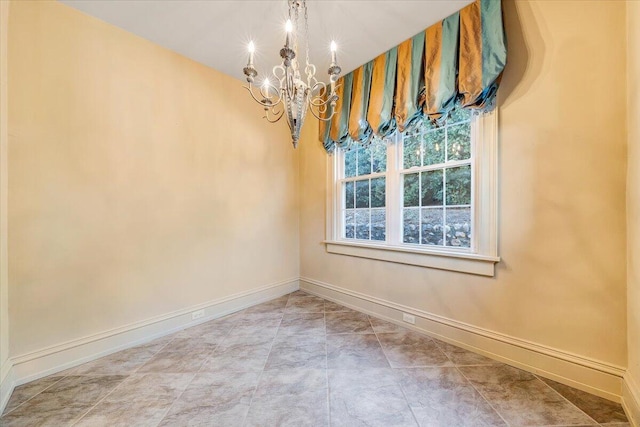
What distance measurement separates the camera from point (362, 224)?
3053 millimetres

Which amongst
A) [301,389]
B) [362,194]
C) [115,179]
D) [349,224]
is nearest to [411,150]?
[362,194]

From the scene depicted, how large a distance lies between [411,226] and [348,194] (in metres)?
0.96

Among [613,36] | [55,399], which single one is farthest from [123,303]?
[613,36]

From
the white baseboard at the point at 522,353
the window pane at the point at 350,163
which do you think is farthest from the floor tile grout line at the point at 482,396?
the window pane at the point at 350,163

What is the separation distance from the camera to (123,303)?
2160mm

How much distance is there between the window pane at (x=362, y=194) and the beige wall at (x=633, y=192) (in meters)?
2.00

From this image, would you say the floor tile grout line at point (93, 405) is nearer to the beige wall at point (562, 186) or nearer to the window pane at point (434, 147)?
the beige wall at point (562, 186)

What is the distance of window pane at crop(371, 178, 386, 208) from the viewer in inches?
111

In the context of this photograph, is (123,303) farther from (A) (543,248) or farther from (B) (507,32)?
(B) (507,32)

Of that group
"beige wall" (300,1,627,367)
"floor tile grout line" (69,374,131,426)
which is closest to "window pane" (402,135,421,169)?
"beige wall" (300,1,627,367)

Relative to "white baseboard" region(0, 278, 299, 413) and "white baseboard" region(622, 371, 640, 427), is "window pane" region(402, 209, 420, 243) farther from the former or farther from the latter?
"white baseboard" region(0, 278, 299, 413)

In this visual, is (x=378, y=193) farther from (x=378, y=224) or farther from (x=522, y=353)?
(x=522, y=353)

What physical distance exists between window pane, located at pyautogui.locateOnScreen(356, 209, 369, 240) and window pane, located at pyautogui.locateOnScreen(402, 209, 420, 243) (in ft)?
1.64

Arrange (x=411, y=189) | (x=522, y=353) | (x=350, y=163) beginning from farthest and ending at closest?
(x=350, y=163), (x=411, y=189), (x=522, y=353)
